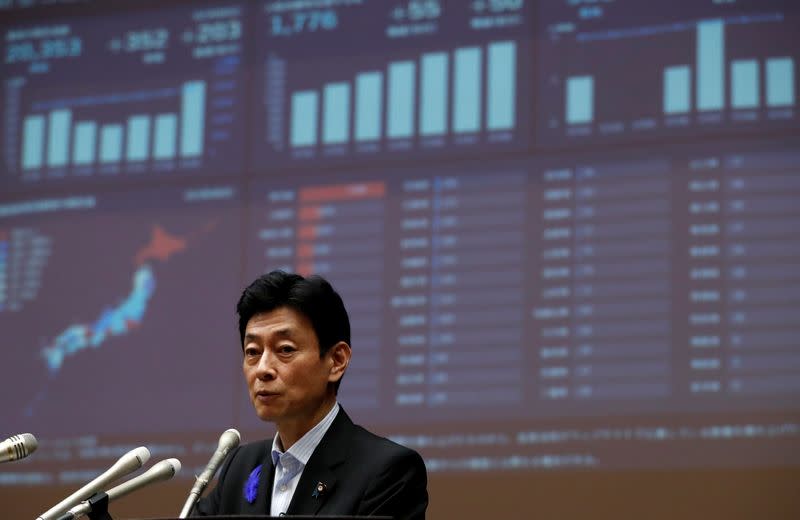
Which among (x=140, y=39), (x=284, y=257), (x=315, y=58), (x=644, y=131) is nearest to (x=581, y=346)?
(x=644, y=131)

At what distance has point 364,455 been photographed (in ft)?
8.00

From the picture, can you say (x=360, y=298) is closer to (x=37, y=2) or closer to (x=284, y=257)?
(x=284, y=257)

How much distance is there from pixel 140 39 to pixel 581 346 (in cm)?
204

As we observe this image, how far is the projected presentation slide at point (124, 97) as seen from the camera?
14.8 feet

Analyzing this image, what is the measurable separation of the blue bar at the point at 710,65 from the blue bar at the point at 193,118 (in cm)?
173

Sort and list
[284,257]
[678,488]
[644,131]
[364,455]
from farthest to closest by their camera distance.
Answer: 1. [284,257]
2. [644,131]
3. [678,488]
4. [364,455]

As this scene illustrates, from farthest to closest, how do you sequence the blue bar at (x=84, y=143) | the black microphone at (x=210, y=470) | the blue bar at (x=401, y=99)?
the blue bar at (x=84, y=143) → the blue bar at (x=401, y=99) → the black microphone at (x=210, y=470)

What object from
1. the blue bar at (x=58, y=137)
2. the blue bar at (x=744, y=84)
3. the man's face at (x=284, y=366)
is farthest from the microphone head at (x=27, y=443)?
the blue bar at (x=58, y=137)

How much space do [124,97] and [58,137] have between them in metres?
0.29

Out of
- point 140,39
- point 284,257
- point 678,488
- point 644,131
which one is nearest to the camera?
point 678,488

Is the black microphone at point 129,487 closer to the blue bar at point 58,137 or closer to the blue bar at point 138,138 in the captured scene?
the blue bar at point 138,138

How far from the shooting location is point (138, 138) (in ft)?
15.1

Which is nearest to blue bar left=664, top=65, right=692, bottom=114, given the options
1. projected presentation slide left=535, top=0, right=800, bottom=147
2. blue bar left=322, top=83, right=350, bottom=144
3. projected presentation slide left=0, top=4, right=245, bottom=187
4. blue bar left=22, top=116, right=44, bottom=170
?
projected presentation slide left=535, top=0, right=800, bottom=147

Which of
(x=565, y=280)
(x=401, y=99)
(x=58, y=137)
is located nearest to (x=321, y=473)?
(x=565, y=280)
